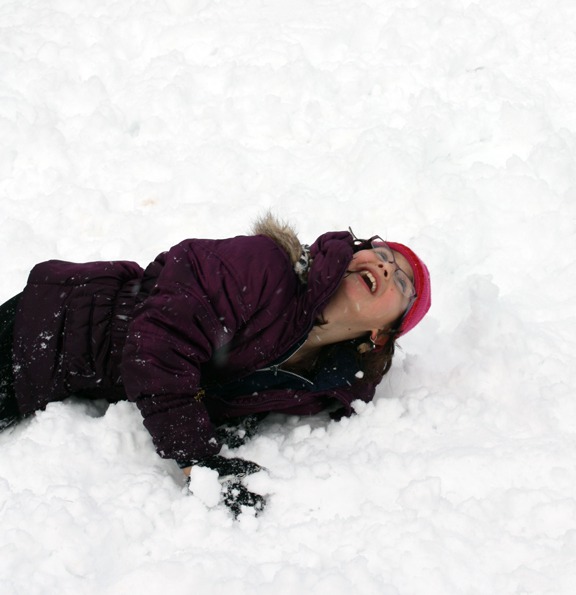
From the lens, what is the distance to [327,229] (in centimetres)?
322

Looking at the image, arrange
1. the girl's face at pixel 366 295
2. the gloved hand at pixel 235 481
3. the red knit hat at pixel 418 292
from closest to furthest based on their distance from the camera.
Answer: the gloved hand at pixel 235 481 → the girl's face at pixel 366 295 → the red knit hat at pixel 418 292

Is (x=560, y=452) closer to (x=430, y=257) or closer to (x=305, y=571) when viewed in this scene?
(x=305, y=571)

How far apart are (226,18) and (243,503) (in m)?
3.19

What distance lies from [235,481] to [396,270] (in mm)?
833

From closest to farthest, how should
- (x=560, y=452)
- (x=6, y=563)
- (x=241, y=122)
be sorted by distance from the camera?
(x=6, y=563) → (x=560, y=452) → (x=241, y=122)

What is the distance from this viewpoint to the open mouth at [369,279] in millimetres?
2218

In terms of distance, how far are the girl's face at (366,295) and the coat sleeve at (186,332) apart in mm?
237

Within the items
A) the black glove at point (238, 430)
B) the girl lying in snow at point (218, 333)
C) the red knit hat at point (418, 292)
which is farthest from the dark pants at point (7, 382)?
the red knit hat at point (418, 292)

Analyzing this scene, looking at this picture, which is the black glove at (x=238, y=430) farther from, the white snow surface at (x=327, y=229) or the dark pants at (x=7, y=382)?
the dark pants at (x=7, y=382)

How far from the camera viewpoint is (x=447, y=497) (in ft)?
6.57

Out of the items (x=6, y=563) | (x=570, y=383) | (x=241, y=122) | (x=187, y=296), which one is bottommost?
(x=6, y=563)

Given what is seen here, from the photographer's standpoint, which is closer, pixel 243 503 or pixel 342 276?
pixel 243 503

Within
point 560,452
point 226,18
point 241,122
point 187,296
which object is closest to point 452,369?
point 560,452

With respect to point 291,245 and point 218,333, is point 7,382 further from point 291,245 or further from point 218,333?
point 291,245
